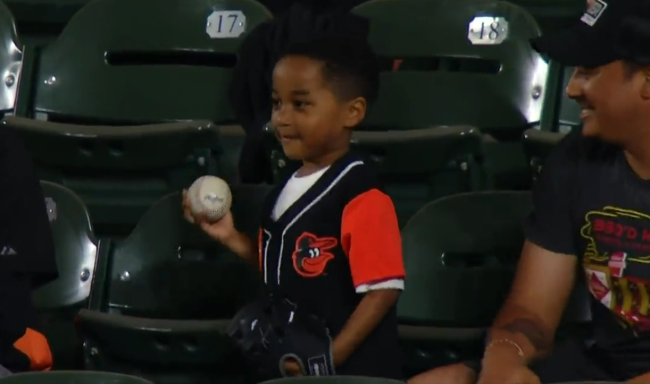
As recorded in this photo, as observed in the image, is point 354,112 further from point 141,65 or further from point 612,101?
point 141,65

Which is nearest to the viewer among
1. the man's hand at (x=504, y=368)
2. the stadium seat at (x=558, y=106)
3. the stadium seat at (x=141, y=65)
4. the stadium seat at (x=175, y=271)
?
the man's hand at (x=504, y=368)

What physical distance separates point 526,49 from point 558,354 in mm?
1061

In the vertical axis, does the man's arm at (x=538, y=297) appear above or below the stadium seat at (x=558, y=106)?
below

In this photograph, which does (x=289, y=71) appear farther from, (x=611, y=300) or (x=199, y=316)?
(x=611, y=300)

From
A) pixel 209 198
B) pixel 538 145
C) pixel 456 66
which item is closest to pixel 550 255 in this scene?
pixel 538 145

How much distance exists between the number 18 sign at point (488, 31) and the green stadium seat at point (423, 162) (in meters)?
0.55

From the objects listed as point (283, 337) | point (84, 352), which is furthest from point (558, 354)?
point (84, 352)

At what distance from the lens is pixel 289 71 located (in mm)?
2049

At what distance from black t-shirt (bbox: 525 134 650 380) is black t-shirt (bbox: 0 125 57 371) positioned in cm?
83

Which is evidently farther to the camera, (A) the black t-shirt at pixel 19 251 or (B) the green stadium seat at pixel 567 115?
(B) the green stadium seat at pixel 567 115

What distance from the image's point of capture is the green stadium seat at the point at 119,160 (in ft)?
7.61

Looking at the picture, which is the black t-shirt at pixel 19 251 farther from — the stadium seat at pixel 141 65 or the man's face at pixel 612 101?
the man's face at pixel 612 101

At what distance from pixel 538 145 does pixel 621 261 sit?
48cm

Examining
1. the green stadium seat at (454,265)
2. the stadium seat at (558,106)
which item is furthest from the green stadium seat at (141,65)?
the green stadium seat at (454,265)
